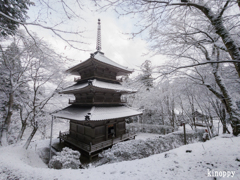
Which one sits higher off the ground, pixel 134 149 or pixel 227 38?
pixel 227 38

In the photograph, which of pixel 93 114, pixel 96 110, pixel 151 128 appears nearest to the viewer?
pixel 93 114

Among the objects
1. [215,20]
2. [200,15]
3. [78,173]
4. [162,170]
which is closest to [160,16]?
[215,20]

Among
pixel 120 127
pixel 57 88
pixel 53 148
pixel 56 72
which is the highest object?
pixel 56 72

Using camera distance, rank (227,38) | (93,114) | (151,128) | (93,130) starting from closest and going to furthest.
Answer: (227,38) → (93,114) → (93,130) → (151,128)

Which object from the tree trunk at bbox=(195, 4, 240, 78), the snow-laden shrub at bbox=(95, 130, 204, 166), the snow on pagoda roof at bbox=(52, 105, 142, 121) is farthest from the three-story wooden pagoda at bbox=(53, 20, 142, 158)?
the tree trunk at bbox=(195, 4, 240, 78)

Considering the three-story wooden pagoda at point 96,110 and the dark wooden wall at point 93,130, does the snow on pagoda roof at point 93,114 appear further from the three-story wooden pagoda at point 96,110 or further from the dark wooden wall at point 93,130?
the dark wooden wall at point 93,130

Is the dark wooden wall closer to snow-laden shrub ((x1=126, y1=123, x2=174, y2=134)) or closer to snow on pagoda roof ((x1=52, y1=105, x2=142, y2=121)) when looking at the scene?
snow on pagoda roof ((x1=52, y1=105, x2=142, y2=121))

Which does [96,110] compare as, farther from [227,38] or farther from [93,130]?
[227,38]

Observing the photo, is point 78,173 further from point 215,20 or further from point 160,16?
point 215,20

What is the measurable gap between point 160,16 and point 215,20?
5.78 feet

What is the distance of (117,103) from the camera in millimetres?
11266

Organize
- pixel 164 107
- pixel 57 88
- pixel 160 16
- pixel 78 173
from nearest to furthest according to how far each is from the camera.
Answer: pixel 160 16 < pixel 78 173 < pixel 57 88 < pixel 164 107

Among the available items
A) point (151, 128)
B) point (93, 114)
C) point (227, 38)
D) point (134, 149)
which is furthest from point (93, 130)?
point (151, 128)

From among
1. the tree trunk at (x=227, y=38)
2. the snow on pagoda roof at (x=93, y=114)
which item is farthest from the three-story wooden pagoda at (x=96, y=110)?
the tree trunk at (x=227, y=38)
